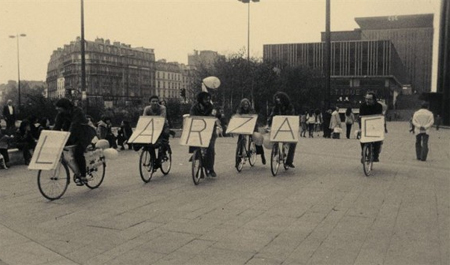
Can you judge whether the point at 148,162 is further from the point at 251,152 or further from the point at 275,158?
the point at 251,152

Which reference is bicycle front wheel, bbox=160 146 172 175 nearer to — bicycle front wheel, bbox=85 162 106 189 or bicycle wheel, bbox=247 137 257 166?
bicycle front wheel, bbox=85 162 106 189

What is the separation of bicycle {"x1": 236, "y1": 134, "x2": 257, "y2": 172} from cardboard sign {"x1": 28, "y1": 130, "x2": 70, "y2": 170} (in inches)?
Result: 167

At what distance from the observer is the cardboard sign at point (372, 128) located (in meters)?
10.5

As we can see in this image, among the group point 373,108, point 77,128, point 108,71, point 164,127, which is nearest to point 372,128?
point 373,108

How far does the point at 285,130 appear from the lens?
1077 centimetres

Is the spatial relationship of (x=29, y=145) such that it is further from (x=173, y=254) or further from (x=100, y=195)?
(x=173, y=254)

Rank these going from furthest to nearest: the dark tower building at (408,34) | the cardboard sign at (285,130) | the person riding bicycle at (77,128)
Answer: the dark tower building at (408,34) → the cardboard sign at (285,130) → the person riding bicycle at (77,128)

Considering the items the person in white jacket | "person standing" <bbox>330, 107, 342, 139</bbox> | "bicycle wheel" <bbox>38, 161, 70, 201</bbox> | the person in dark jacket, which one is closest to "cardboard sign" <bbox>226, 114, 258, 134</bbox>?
"bicycle wheel" <bbox>38, 161, 70, 201</bbox>

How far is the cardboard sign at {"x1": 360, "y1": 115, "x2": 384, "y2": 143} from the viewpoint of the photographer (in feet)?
34.4

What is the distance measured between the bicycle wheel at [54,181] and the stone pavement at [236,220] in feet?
0.71

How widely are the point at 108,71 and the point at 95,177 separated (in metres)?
97.7

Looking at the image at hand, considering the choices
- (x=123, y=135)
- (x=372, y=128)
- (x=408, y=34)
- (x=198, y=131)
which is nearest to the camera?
(x=198, y=131)

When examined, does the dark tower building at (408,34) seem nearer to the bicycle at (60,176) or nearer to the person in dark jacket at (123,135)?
the person in dark jacket at (123,135)

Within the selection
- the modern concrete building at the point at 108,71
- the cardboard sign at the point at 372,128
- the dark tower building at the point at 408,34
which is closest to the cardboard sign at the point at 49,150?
the cardboard sign at the point at 372,128
